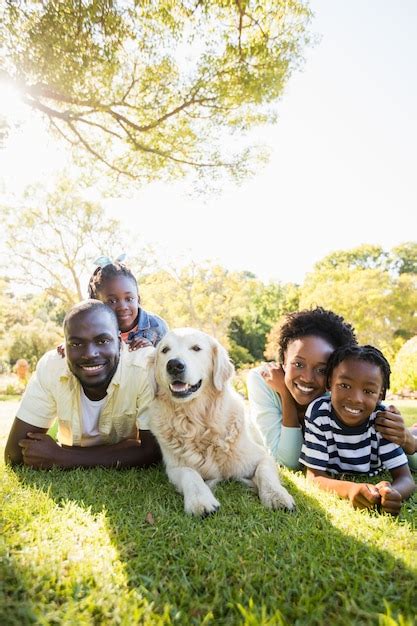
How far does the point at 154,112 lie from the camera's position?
28.9 feet

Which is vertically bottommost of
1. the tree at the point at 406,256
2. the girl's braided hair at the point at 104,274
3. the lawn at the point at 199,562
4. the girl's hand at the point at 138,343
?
the lawn at the point at 199,562

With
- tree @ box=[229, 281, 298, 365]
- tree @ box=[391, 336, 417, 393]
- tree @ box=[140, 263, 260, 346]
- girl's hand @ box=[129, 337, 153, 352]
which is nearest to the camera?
girl's hand @ box=[129, 337, 153, 352]

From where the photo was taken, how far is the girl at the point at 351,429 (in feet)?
9.18

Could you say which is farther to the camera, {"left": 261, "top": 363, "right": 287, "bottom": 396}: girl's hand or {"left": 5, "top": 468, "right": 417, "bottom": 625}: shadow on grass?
{"left": 261, "top": 363, "right": 287, "bottom": 396}: girl's hand

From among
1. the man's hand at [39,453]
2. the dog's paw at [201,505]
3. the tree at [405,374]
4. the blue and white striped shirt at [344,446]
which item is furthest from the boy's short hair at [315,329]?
the tree at [405,374]

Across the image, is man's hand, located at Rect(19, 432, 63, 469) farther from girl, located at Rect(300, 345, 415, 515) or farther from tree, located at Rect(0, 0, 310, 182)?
tree, located at Rect(0, 0, 310, 182)

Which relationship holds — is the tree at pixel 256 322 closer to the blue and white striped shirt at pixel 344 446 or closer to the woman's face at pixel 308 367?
the woman's face at pixel 308 367

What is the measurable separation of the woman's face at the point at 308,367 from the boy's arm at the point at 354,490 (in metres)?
0.65

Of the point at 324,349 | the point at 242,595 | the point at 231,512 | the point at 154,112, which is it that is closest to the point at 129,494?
the point at 231,512

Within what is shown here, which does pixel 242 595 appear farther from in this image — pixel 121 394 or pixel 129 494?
pixel 121 394

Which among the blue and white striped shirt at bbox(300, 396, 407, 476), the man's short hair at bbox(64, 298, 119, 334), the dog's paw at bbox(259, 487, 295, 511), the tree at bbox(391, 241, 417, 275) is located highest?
the tree at bbox(391, 241, 417, 275)

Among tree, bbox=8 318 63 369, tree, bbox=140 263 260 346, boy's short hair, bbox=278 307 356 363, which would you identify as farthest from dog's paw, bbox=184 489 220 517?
tree, bbox=8 318 63 369

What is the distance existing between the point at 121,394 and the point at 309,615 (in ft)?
6.92

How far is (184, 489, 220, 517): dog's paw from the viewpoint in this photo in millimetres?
2375
